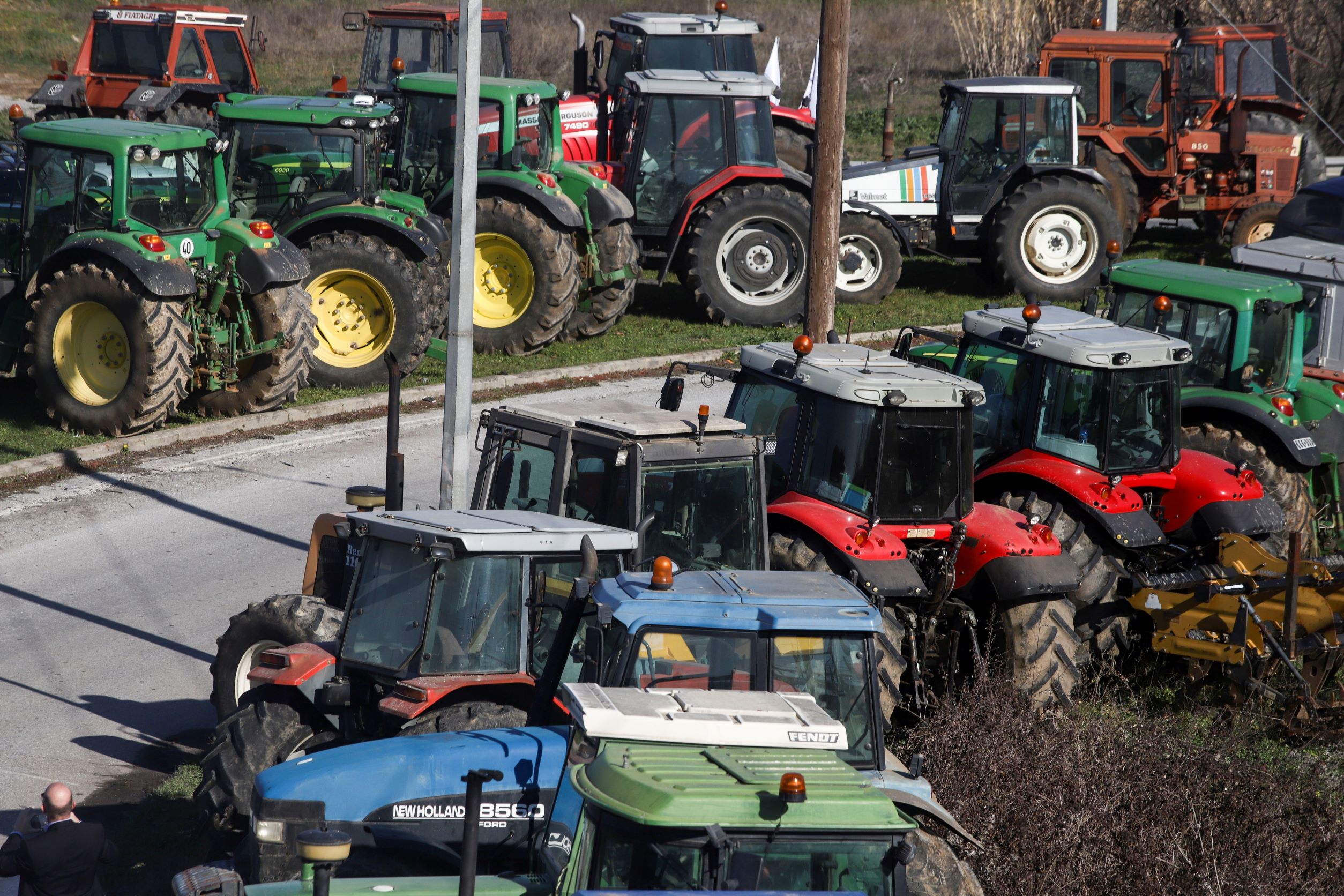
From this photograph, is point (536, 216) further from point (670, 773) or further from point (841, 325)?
point (670, 773)

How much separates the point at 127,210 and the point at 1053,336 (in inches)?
316

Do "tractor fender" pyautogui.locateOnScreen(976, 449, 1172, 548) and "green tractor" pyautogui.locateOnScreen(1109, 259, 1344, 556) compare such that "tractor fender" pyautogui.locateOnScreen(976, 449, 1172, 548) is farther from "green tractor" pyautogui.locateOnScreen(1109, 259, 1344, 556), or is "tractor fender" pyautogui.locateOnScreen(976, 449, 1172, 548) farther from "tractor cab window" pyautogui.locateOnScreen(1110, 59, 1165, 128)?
"tractor cab window" pyautogui.locateOnScreen(1110, 59, 1165, 128)

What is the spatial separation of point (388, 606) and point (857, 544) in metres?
2.85

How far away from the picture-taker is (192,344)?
521 inches

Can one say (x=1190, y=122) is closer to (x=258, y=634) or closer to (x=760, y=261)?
(x=760, y=261)

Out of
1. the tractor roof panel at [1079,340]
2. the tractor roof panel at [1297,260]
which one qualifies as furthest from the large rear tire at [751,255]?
the tractor roof panel at [1079,340]

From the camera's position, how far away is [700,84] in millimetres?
17453

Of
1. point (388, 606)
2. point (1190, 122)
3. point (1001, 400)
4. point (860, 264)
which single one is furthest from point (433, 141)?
point (1190, 122)

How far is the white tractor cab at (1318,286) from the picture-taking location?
44.5ft

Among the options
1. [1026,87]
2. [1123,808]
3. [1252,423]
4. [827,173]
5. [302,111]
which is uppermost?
[1026,87]

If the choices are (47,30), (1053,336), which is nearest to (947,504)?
(1053,336)

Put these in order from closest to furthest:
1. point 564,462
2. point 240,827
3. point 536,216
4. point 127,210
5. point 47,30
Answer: point 240,827 → point 564,462 → point 127,210 → point 536,216 → point 47,30

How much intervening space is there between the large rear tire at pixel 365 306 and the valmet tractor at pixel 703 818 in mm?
10083

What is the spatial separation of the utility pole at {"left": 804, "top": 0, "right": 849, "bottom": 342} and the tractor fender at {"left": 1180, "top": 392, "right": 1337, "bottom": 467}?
2944 mm
